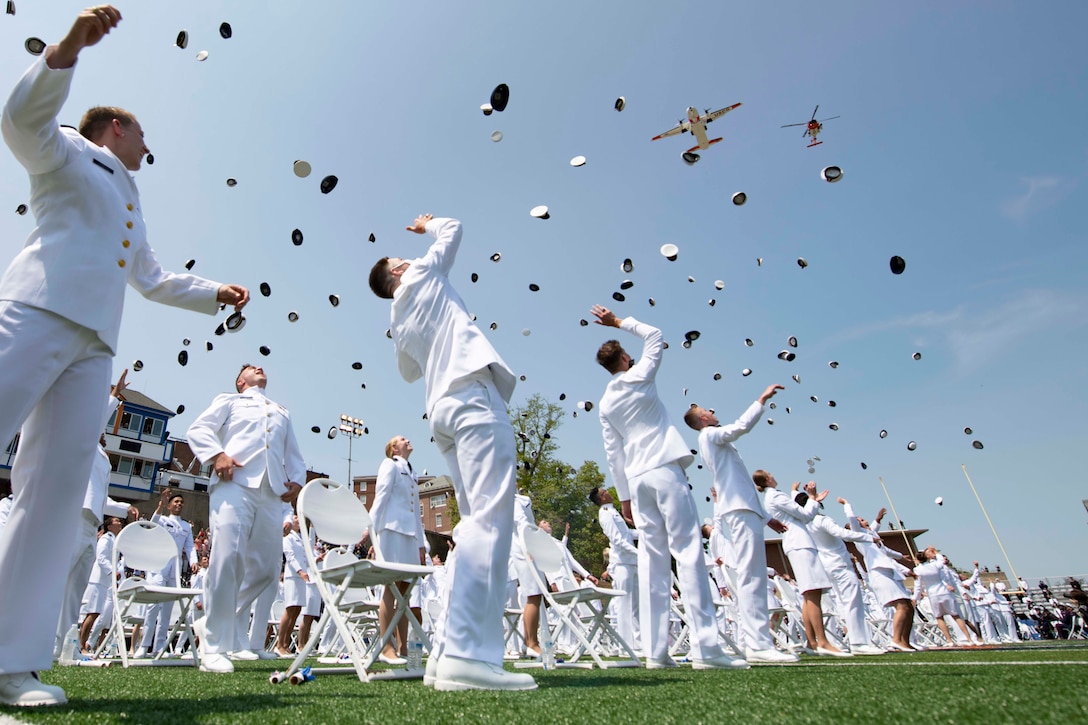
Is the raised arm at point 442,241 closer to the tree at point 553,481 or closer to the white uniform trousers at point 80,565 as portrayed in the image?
the white uniform trousers at point 80,565

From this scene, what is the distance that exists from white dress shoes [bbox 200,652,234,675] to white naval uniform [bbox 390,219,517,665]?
7.80ft

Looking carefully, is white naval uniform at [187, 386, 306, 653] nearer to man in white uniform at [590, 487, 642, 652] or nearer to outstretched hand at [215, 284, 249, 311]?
outstretched hand at [215, 284, 249, 311]

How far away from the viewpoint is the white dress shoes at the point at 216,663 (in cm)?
476

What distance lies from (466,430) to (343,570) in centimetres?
131

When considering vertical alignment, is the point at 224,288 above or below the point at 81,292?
above

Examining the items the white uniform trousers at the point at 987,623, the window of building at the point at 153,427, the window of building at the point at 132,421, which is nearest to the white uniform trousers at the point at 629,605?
the white uniform trousers at the point at 987,623

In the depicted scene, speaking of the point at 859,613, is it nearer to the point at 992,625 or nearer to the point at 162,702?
the point at 162,702

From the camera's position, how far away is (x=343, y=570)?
379 cm

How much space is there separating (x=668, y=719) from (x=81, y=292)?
2.98m

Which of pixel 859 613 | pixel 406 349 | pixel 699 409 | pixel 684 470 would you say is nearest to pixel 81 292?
pixel 406 349

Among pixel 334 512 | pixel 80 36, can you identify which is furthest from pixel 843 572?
pixel 80 36

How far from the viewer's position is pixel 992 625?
21.5 m

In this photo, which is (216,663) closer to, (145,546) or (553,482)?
(145,546)

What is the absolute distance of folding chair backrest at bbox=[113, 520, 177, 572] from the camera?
663cm
